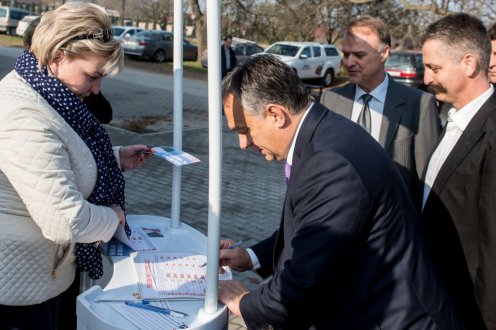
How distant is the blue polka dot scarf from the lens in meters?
1.84

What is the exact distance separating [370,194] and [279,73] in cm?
46

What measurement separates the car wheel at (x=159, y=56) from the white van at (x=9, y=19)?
465 inches

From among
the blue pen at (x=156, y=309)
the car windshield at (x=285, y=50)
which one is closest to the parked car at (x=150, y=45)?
the car windshield at (x=285, y=50)

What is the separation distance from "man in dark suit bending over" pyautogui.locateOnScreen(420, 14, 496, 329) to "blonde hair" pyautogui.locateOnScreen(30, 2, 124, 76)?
1271mm

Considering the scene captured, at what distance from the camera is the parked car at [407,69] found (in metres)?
18.4

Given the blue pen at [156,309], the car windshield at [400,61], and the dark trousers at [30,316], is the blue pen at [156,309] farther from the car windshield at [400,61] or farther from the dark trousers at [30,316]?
the car windshield at [400,61]

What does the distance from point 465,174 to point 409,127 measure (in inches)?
44.9

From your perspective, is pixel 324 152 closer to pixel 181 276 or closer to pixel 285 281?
pixel 285 281

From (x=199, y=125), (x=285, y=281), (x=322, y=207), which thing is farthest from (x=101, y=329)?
(x=199, y=125)

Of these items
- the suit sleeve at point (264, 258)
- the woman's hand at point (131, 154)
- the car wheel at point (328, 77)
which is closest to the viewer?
the suit sleeve at point (264, 258)

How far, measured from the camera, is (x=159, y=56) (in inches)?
949

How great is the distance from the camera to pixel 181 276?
2.17 metres

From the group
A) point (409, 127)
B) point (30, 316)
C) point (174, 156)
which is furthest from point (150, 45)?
point (30, 316)

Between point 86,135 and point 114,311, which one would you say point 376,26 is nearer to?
point 86,135
